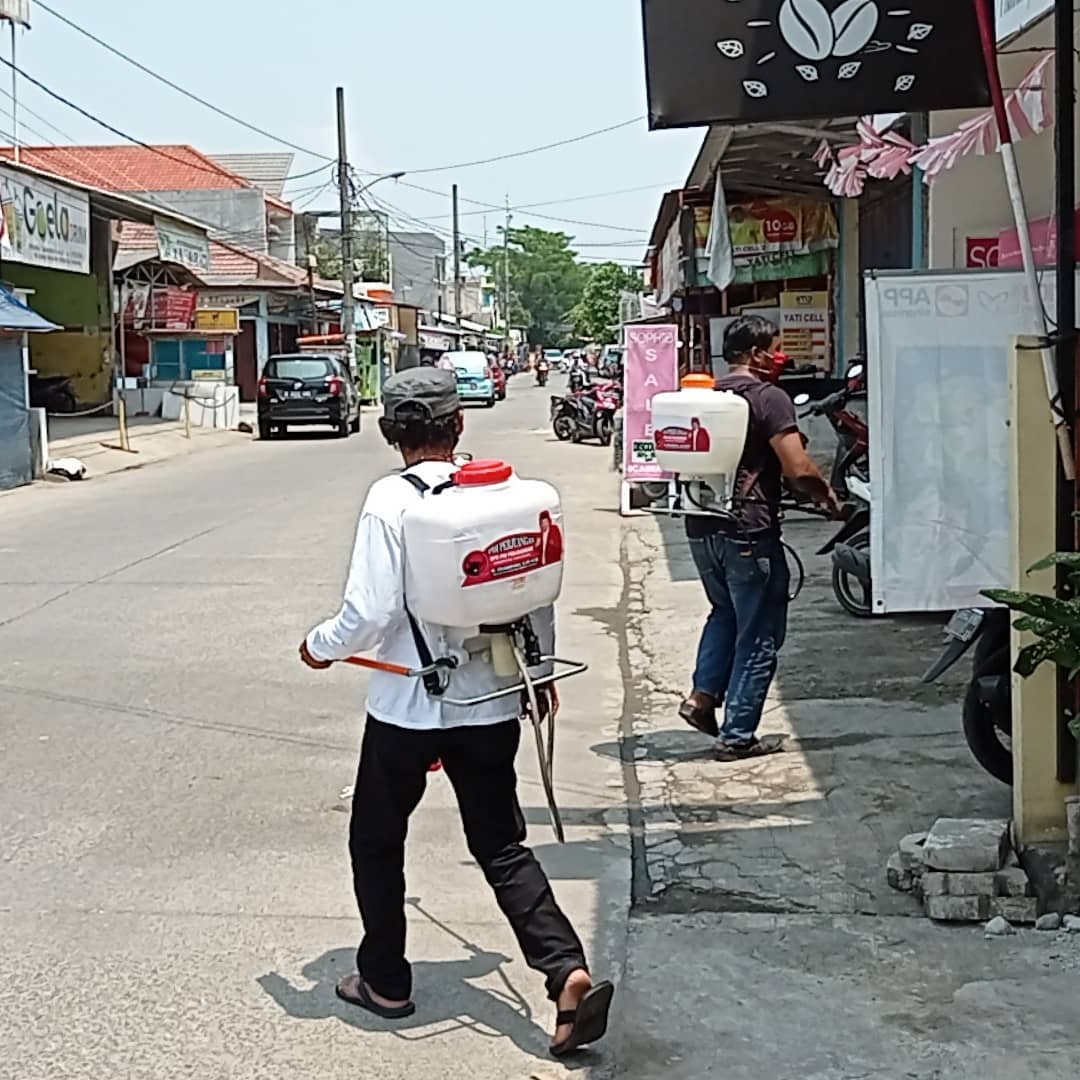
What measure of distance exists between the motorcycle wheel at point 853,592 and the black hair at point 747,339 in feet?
9.98

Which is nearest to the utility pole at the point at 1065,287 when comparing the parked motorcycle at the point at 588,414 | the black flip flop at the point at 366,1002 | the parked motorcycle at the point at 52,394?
the black flip flop at the point at 366,1002

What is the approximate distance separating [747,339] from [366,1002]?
360 cm

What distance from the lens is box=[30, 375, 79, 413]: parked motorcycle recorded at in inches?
1342

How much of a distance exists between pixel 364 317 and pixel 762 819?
47799 millimetres

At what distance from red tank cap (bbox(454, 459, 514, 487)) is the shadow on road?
147cm

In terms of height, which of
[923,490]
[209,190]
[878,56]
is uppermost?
[209,190]

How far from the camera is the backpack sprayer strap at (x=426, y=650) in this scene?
4.13 meters

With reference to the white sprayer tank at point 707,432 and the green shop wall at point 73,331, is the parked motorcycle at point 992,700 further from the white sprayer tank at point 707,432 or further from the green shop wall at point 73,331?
the green shop wall at point 73,331

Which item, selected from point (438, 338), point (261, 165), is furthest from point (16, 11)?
point (438, 338)

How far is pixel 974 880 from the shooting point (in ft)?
16.3

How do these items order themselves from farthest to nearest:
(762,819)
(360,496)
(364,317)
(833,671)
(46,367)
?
(364,317), (46,367), (360,496), (833,671), (762,819)

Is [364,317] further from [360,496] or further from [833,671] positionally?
[833,671]

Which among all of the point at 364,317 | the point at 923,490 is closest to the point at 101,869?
the point at 923,490

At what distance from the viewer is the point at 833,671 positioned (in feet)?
28.6
